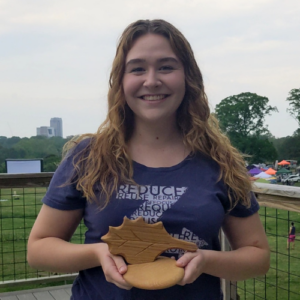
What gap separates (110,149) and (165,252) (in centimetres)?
36

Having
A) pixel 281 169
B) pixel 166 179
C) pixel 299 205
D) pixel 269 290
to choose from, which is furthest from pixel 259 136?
pixel 166 179

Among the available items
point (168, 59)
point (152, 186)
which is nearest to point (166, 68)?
point (168, 59)

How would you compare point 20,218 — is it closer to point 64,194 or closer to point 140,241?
point 64,194

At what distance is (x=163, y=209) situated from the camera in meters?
1.07

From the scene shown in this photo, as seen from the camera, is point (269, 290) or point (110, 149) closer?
point (110, 149)

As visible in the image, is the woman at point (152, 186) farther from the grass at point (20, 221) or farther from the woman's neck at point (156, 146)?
the grass at point (20, 221)

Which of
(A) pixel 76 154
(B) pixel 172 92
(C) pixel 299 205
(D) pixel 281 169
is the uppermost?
(B) pixel 172 92

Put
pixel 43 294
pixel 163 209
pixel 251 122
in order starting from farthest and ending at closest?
pixel 251 122
pixel 43 294
pixel 163 209

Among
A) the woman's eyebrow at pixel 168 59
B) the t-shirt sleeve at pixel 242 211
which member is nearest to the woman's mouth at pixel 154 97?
the woman's eyebrow at pixel 168 59

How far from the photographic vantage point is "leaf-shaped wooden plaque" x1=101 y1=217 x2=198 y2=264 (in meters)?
0.97

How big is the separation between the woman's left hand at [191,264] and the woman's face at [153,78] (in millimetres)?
417

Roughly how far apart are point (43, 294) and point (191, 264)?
8.15ft

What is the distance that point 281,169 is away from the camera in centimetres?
1936

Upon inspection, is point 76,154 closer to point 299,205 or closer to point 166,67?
point 166,67
